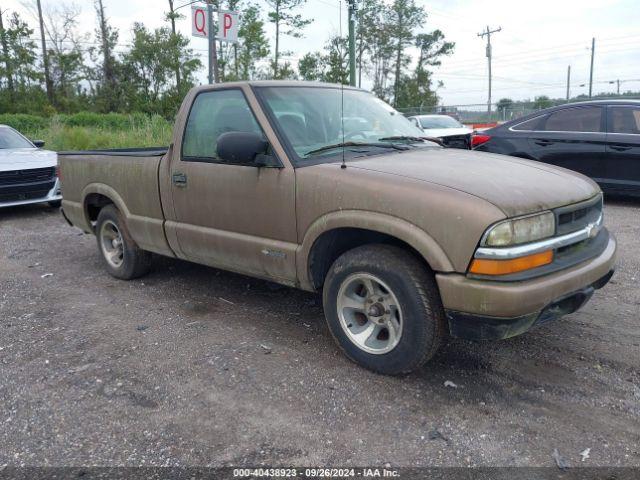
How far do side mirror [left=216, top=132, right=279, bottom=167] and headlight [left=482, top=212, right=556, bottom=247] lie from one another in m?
1.54

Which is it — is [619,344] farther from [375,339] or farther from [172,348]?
[172,348]

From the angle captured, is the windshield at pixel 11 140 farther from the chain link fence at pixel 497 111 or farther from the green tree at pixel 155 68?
the green tree at pixel 155 68

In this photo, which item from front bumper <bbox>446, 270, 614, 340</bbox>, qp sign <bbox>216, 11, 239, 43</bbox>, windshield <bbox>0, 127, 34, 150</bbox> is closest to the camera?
front bumper <bbox>446, 270, 614, 340</bbox>

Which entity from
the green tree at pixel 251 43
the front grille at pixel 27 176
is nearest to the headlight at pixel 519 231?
the front grille at pixel 27 176

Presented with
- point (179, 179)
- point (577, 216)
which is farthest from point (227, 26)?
point (577, 216)

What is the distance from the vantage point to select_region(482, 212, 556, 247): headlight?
2.68 metres

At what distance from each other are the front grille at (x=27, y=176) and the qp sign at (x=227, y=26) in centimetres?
376

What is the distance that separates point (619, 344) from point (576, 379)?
66 cm

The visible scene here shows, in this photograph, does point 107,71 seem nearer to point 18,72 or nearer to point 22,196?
point 18,72

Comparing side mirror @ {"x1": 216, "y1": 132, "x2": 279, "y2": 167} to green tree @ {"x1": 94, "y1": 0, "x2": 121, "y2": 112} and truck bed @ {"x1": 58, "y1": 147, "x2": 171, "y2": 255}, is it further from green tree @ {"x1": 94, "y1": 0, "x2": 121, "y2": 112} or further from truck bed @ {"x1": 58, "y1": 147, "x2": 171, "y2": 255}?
green tree @ {"x1": 94, "y1": 0, "x2": 121, "y2": 112}

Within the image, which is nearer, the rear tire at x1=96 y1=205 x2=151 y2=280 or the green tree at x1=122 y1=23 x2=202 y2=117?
the rear tire at x1=96 y1=205 x2=151 y2=280

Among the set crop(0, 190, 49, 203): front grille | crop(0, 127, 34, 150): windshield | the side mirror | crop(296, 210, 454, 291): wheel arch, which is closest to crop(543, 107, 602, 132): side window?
crop(296, 210, 454, 291): wheel arch

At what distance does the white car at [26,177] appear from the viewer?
8.66m

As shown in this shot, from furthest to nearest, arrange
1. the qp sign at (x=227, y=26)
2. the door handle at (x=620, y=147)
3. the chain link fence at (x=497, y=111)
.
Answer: the chain link fence at (x=497, y=111)
the qp sign at (x=227, y=26)
the door handle at (x=620, y=147)
